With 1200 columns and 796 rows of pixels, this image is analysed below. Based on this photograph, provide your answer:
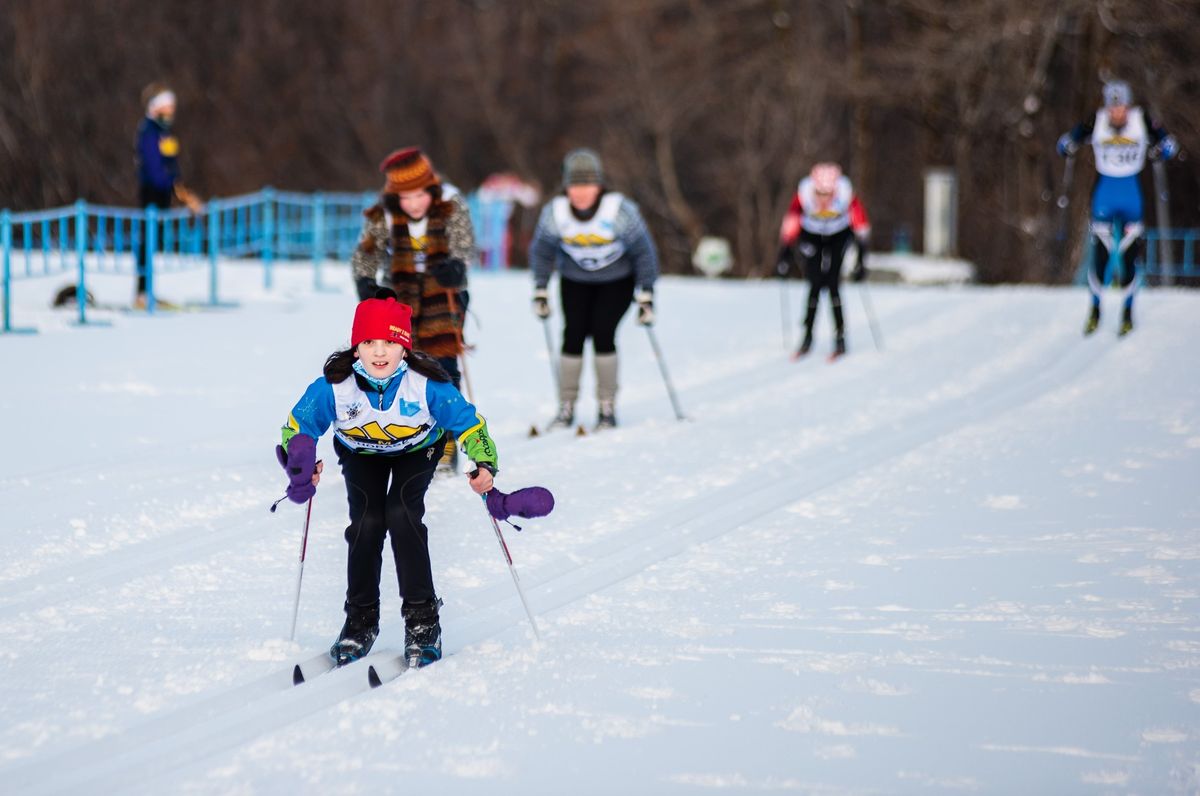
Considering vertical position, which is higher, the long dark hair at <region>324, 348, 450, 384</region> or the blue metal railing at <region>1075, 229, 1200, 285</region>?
the blue metal railing at <region>1075, 229, 1200, 285</region>

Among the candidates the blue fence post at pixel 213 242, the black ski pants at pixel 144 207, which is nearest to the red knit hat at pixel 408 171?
the black ski pants at pixel 144 207

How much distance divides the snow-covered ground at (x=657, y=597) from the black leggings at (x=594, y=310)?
0.62 meters

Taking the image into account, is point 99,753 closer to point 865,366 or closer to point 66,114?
point 865,366

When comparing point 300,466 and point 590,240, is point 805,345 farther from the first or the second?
point 300,466

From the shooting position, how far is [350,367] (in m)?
4.64

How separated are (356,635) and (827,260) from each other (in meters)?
7.98

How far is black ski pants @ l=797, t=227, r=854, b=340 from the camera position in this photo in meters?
12.1

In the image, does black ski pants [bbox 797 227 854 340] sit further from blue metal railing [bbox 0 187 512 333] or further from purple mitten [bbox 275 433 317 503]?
purple mitten [bbox 275 433 317 503]

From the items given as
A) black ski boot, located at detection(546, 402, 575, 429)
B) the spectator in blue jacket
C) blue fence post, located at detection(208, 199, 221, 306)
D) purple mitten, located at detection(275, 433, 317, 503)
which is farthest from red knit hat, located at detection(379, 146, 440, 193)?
blue fence post, located at detection(208, 199, 221, 306)

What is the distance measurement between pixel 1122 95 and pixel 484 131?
1266 inches

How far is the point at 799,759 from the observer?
398 cm

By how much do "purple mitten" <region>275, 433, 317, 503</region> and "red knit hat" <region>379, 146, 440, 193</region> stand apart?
291 centimetres

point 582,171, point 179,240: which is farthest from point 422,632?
point 179,240

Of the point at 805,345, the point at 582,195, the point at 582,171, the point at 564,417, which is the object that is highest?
the point at 582,171
